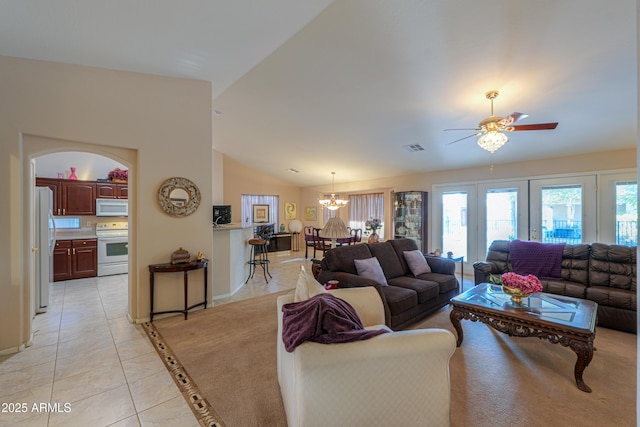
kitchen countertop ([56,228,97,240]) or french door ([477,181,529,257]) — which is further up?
french door ([477,181,529,257])

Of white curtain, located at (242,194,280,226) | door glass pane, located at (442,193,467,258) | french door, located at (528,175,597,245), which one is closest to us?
french door, located at (528,175,597,245)

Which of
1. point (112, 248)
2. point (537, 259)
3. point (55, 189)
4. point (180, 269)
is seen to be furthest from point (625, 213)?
point (55, 189)

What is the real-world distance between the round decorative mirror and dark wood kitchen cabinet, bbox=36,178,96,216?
11.3 ft

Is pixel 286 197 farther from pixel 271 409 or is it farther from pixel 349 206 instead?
pixel 271 409

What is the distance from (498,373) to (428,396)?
1.23 m

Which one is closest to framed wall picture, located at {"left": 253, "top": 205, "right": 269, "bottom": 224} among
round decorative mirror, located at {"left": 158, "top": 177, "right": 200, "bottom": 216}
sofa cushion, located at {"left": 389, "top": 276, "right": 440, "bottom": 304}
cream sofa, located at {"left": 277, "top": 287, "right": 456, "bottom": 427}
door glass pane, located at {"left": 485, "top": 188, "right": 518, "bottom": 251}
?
round decorative mirror, located at {"left": 158, "top": 177, "right": 200, "bottom": 216}

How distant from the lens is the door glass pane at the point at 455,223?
569 centimetres

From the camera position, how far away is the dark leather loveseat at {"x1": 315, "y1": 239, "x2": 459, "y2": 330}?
2.82m

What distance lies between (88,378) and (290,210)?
7.61 m

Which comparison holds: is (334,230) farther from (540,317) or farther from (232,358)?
(540,317)

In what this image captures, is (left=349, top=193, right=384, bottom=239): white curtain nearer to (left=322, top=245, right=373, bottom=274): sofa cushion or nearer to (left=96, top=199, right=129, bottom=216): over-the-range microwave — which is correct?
(left=322, top=245, right=373, bottom=274): sofa cushion

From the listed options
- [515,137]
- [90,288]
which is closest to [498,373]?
[515,137]

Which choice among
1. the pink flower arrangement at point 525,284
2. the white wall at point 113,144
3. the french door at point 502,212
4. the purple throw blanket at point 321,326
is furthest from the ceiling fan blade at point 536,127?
the white wall at point 113,144

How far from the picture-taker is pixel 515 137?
416cm
